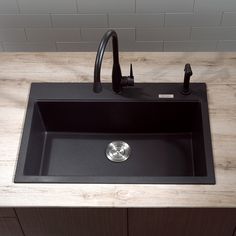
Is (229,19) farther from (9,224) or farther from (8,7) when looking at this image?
(9,224)

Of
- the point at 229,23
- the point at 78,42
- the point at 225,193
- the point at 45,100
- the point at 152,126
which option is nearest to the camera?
the point at 225,193

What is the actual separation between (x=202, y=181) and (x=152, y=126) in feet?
1.27

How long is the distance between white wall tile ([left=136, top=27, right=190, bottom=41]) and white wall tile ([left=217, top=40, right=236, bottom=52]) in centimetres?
16

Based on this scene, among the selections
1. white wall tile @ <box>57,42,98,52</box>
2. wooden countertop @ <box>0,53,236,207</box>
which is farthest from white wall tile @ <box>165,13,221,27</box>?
white wall tile @ <box>57,42,98,52</box>

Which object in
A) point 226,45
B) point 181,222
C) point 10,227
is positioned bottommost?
point 10,227

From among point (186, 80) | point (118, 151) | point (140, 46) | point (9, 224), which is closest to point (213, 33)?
point (140, 46)

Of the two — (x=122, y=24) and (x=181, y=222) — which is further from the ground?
(x=122, y=24)

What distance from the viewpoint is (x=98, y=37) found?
175cm

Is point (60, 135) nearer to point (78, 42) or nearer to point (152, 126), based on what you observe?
point (152, 126)

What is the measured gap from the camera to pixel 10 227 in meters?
1.42

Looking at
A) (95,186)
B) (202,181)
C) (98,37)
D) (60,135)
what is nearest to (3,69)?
(60,135)

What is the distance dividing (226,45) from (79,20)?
694mm

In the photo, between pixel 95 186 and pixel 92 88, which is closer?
pixel 95 186

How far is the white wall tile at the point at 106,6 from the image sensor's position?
5.22 ft
